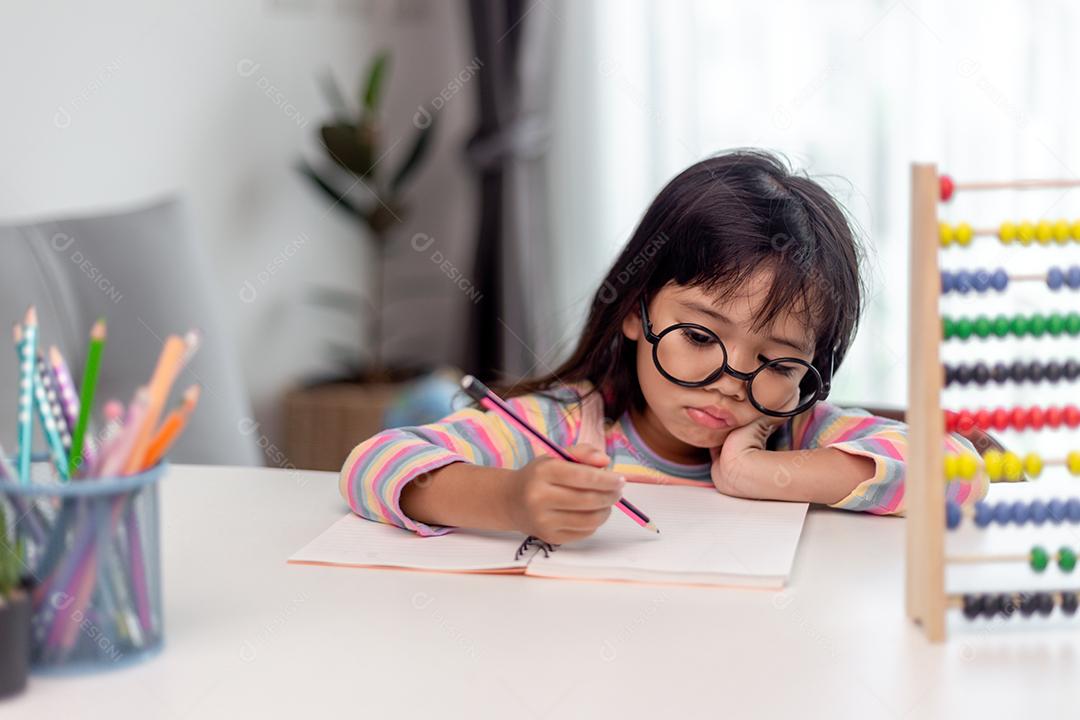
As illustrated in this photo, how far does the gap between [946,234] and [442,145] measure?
357 cm

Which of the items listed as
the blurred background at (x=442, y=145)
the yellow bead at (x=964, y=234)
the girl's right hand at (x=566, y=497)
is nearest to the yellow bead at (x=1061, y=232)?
the yellow bead at (x=964, y=234)

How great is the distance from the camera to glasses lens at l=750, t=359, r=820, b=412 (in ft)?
4.66

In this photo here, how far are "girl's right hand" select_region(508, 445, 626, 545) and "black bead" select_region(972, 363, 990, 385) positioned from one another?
32 centimetres

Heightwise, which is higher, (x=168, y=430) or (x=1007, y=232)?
(x=1007, y=232)

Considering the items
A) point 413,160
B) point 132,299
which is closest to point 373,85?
point 413,160

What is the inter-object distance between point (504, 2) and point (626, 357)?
264cm

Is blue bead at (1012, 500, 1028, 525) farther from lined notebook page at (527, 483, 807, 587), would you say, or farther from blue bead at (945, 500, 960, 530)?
lined notebook page at (527, 483, 807, 587)

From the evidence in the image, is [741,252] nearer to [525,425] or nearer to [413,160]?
[525,425]

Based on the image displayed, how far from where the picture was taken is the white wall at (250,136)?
2832 mm

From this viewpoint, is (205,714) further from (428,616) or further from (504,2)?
(504,2)

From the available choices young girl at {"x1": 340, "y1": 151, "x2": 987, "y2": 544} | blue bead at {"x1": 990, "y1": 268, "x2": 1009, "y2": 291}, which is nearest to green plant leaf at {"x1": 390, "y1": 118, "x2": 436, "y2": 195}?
young girl at {"x1": 340, "y1": 151, "x2": 987, "y2": 544}

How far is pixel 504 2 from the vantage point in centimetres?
399

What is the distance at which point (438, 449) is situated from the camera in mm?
1341

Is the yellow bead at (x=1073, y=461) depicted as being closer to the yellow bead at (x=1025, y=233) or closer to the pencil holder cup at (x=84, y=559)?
the yellow bead at (x=1025, y=233)
